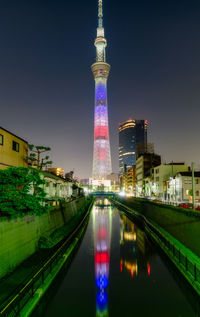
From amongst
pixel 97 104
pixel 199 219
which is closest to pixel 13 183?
pixel 199 219

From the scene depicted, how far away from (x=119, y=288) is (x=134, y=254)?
948 cm

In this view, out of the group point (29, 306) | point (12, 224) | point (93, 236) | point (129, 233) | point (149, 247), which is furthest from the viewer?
point (129, 233)

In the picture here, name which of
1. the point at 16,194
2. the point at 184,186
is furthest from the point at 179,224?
the point at 184,186

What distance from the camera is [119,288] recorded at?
17938 mm

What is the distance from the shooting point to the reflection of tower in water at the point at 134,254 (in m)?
22.3

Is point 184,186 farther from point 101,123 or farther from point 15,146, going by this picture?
point 101,123

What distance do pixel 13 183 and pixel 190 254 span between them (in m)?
14.8

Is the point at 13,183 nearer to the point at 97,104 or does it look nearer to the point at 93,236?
the point at 93,236

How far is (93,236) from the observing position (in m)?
37.0

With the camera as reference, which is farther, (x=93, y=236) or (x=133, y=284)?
(x=93, y=236)

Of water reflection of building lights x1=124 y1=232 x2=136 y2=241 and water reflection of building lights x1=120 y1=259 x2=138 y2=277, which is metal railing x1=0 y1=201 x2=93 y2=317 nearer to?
water reflection of building lights x1=120 y1=259 x2=138 y2=277

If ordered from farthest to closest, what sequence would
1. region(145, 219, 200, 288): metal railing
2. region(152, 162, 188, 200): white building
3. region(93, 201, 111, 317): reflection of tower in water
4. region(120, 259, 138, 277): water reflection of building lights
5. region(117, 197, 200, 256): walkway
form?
1. region(152, 162, 188, 200): white building
2. region(120, 259, 138, 277): water reflection of building lights
3. region(117, 197, 200, 256): walkway
4. region(93, 201, 111, 317): reflection of tower in water
5. region(145, 219, 200, 288): metal railing

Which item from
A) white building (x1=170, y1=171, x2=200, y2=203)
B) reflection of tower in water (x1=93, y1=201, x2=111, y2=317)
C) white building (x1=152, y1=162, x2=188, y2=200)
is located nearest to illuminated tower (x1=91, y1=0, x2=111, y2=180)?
white building (x1=152, y1=162, x2=188, y2=200)

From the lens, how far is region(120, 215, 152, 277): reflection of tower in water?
22281 mm
